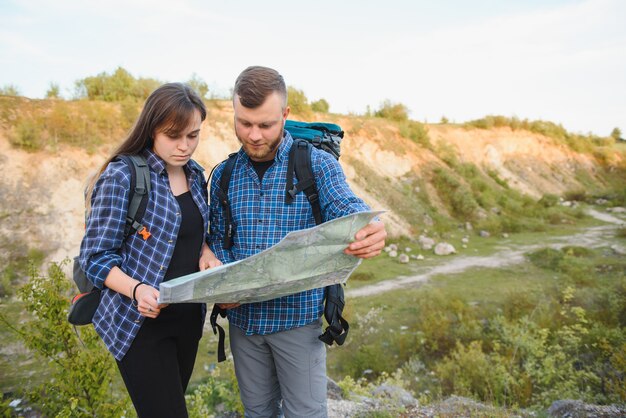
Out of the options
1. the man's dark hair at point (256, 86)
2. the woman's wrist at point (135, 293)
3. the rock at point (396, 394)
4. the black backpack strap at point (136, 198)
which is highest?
the man's dark hair at point (256, 86)

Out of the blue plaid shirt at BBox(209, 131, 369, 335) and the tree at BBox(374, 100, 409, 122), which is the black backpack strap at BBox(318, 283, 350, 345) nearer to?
the blue plaid shirt at BBox(209, 131, 369, 335)

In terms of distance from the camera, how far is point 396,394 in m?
4.17

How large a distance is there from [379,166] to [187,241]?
62.4 feet

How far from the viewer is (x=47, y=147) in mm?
11930

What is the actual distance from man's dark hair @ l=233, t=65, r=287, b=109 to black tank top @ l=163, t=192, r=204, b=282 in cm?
56

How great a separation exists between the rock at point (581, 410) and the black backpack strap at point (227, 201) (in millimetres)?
3697

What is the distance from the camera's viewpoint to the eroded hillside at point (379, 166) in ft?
35.9

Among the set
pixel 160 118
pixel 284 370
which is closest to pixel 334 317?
pixel 284 370

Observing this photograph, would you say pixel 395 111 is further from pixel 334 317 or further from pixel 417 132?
pixel 334 317

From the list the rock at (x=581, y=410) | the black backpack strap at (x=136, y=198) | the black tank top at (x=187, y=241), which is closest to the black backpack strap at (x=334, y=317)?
the black tank top at (x=187, y=241)

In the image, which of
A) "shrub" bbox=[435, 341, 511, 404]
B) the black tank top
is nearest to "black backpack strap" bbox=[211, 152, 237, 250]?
the black tank top

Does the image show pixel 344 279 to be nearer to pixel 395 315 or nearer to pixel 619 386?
pixel 619 386

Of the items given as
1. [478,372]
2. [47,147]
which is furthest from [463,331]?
[47,147]

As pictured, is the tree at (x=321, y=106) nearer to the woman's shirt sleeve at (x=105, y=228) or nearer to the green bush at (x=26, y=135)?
the green bush at (x=26, y=135)
